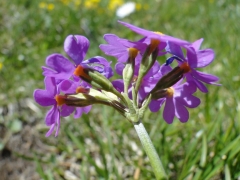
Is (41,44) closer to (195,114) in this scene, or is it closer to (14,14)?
(14,14)

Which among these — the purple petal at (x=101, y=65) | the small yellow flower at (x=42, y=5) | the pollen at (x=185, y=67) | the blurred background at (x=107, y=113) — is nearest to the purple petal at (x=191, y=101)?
the pollen at (x=185, y=67)

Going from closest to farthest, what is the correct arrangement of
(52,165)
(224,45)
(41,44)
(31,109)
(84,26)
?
(52,165)
(31,109)
(224,45)
(41,44)
(84,26)

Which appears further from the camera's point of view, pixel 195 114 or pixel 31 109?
pixel 31 109

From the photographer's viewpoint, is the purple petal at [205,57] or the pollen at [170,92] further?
the pollen at [170,92]

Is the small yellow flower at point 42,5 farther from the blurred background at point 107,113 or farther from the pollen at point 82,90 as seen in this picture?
the pollen at point 82,90

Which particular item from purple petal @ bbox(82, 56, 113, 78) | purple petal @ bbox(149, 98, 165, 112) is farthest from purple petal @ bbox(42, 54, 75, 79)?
purple petal @ bbox(149, 98, 165, 112)

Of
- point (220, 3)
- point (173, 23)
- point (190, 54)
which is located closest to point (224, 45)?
point (173, 23)
